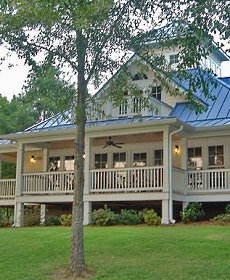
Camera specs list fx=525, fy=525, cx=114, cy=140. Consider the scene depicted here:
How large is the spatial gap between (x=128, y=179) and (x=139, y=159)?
121 inches

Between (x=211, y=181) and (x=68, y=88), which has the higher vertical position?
(x=68, y=88)

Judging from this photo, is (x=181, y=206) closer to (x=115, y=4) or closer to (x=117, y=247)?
(x=117, y=247)

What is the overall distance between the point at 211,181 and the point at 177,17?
10.6 meters

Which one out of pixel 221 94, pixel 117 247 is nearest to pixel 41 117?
pixel 221 94

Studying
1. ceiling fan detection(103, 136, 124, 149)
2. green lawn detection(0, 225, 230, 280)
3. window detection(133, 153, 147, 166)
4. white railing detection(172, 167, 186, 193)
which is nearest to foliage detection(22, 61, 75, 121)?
green lawn detection(0, 225, 230, 280)

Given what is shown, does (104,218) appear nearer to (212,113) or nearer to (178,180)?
(178,180)

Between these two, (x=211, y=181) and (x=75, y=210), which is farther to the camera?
A: (x=211, y=181)

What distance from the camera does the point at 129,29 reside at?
1058 cm

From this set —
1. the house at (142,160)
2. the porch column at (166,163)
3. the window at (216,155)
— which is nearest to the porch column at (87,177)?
the house at (142,160)

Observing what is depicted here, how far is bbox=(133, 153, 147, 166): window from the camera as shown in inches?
864

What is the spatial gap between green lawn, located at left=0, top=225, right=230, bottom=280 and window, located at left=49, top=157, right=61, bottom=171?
904 centimetres

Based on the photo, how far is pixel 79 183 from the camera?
1030cm

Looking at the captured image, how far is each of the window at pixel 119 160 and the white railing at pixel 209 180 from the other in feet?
12.2

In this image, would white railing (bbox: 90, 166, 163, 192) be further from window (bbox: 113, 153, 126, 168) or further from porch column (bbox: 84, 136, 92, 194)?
window (bbox: 113, 153, 126, 168)
